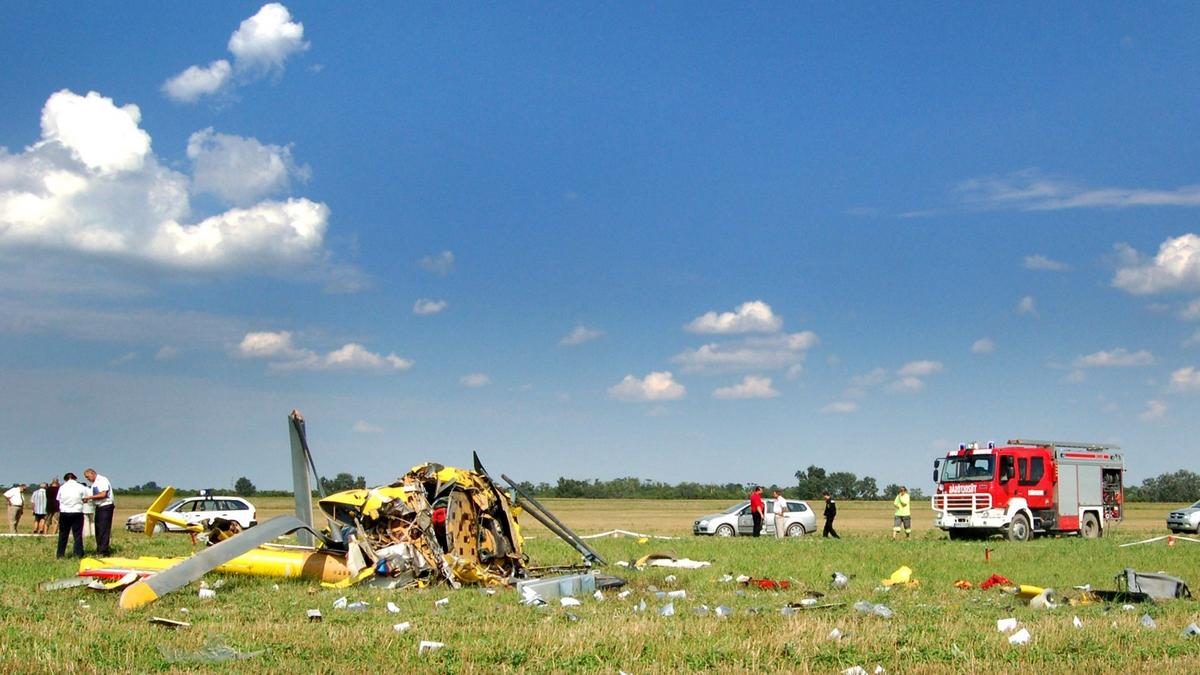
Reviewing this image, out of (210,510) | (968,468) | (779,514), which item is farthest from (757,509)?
(210,510)

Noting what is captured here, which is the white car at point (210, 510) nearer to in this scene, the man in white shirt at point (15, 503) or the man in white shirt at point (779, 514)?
the man in white shirt at point (15, 503)

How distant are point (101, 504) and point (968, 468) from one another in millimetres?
22568

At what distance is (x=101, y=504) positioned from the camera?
69.8 feet

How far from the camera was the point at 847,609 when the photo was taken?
12.7 meters

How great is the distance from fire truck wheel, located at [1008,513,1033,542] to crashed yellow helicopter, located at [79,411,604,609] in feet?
63.5

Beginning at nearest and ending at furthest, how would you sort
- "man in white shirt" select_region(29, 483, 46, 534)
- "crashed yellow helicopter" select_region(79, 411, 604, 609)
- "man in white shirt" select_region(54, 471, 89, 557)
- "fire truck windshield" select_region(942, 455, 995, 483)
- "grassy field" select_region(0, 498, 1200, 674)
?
"grassy field" select_region(0, 498, 1200, 674) < "crashed yellow helicopter" select_region(79, 411, 604, 609) < "man in white shirt" select_region(54, 471, 89, 557) < "man in white shirt" select_region(29, 483, 46, 534) < "fire truck windshield" select_region(942, 455, 995, 483)

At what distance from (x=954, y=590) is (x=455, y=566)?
6.73m

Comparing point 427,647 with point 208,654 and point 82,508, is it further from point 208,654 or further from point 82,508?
point 82,508

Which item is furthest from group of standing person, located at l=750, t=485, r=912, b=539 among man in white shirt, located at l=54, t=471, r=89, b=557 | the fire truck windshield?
man in white shirt, located at l=54, t=471, r=89, b=557

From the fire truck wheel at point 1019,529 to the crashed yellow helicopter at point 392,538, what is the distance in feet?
63.5

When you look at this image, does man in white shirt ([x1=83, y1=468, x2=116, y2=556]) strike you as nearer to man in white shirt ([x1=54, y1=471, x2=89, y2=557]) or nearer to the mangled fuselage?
man in white shirt ([x1=54, y1=471, x2=89, y2=557])

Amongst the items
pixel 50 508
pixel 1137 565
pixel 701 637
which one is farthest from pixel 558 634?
pixel 50 508

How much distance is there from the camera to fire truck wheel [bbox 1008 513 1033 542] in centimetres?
3184

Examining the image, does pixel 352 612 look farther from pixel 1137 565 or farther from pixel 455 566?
pixel 1137 565
